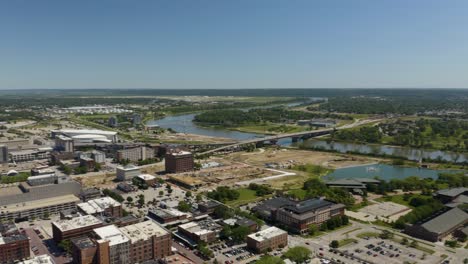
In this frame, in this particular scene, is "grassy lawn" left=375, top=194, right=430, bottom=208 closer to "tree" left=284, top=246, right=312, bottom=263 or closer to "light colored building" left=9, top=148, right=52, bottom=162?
"tree" left=284, top=246, right=312, bottom=263

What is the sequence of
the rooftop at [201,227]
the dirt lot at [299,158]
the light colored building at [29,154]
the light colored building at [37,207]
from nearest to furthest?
the rooftop at [201,227] → the light colored building at [37,207] → the dirt lot at [299,158] → the light colored building at [29,154]

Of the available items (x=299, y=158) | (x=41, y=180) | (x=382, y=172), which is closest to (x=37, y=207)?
(x=41, y=180)

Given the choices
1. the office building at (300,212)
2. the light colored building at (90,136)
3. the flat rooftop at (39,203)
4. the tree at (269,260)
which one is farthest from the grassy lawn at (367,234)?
the light colored building at (90,136)

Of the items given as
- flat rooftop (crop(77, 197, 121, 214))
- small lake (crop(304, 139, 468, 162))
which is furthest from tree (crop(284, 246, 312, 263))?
small lake (crop(304, 139, 468, 162))

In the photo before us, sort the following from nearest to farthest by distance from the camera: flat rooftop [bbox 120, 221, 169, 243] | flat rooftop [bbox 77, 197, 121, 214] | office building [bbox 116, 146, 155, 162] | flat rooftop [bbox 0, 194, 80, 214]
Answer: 1. flat rooftop [bbox 120, 221, 169, 243]
2. flat rooftop [bbox 77, 197, 121, 214]
3. flat rooftop [bbox 0, 194, 80, 214]
4. office building [bbox 116, 146, 155, 162]

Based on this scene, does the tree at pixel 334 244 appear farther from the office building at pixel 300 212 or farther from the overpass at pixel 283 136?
the overpass at pixel 283 136

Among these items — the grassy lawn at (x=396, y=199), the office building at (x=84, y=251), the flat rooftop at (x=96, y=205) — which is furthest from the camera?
the grassy lawn at (x=396, y=199)

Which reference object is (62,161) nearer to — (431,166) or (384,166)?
(384,166)
